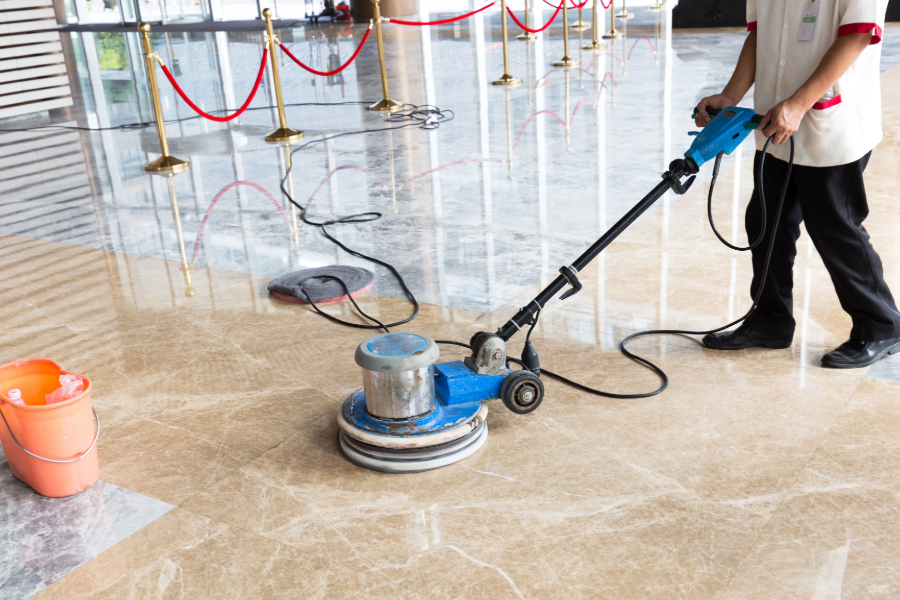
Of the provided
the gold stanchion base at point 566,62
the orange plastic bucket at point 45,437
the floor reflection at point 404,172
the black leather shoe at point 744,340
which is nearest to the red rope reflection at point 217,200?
the floor reflection at point 404,172

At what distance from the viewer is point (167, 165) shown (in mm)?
6602

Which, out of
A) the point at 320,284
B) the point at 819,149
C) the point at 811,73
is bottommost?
the point at 320,284

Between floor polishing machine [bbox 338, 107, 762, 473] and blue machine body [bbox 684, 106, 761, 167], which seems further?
blue machine body [bbox 684, 106, 761, 167]

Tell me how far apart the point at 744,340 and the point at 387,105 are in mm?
6130

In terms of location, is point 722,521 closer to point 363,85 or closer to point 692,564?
point 692,564

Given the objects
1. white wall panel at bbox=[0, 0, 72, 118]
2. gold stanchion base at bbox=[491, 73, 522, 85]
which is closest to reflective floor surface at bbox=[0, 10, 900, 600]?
gold stanchion base at bbox=[491, 73, 522, 85]

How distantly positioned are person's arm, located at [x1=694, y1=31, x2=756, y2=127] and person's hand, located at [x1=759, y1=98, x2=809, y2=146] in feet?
1.11

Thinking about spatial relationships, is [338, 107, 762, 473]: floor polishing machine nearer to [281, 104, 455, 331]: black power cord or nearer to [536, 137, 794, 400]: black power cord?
[536, 137, 794, 400]: black power cord

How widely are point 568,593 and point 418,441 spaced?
26.1 inches

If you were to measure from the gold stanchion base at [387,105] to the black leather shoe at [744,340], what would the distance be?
6016 millimetres

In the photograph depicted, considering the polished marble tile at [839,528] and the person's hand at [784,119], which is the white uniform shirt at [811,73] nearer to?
the person's hand at [784,119]

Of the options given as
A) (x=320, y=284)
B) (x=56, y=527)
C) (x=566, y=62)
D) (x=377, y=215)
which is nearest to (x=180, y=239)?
(x=377, y=215)

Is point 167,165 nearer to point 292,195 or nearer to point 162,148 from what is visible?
point 162,148

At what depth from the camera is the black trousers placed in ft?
9.09
